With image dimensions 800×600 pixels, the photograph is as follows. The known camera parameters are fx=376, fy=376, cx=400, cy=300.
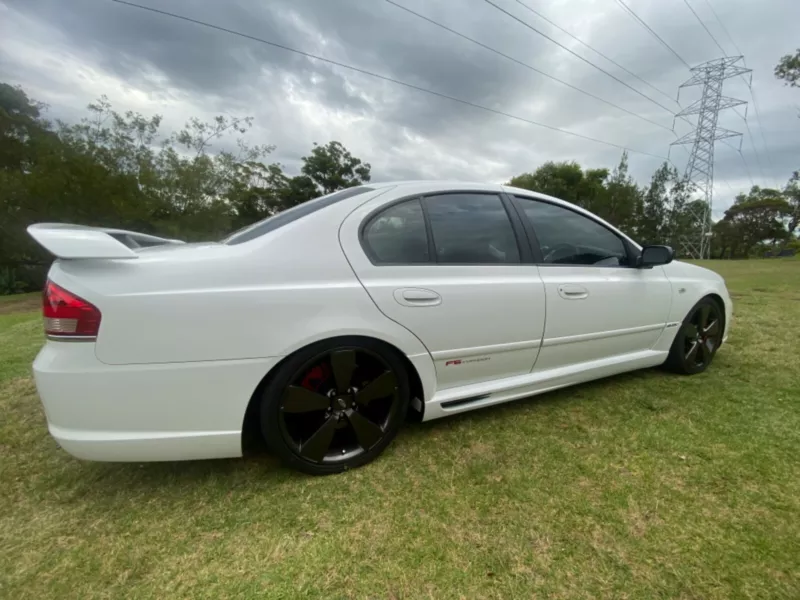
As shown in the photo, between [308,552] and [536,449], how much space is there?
4.07ft

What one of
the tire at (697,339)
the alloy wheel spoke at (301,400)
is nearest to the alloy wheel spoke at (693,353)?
the tire at (697,339)

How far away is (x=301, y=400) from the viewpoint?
167 centimetres

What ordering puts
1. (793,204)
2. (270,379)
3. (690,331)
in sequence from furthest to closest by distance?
(793,204) < (690,331) < (270,379)

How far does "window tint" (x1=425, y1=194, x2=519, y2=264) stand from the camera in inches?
79.2

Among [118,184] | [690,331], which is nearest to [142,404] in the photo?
Answer: [690,331]

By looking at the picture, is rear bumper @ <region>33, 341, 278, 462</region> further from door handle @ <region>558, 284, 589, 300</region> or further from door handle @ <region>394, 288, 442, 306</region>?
door handle @ <region>558, 284, 589, 300</region>

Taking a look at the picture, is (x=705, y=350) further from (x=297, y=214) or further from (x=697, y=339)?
(x=297, y=214)

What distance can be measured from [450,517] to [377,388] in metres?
0.63

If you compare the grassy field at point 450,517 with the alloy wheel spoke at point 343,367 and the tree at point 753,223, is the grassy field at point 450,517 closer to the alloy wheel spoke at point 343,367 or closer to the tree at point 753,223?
the alloy wheel spoke at point 343,367

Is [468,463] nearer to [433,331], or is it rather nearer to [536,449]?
[536,449]

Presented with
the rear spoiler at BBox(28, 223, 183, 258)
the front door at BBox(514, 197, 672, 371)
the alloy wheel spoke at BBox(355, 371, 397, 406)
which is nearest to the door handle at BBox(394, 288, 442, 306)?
the alloy wheel spoke at BBox(355, 371, 397, 406)

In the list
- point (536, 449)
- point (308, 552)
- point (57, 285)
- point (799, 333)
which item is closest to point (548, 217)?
point (536, 449)

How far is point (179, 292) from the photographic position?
56.8 inches

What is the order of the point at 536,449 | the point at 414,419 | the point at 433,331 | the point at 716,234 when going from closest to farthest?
the point at 433,331
the point at 536,449
the point at 414,419
the point at 716,234
